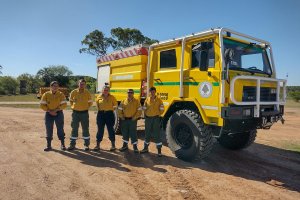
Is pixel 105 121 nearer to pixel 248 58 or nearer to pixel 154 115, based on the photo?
pixel 154 115

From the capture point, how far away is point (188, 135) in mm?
6805

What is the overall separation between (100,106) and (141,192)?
3.28 metres

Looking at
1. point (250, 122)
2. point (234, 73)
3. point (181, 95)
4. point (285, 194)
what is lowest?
point (285, 194)

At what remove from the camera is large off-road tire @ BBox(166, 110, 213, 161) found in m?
6.32

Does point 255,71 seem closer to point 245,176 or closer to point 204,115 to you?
point 204,115

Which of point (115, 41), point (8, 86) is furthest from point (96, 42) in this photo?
point (8, 86)

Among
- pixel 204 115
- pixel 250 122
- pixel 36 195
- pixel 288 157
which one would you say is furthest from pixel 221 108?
pixel 36 195

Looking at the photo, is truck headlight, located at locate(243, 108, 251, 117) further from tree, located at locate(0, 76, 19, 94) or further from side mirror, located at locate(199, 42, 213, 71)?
tree, located at locate(0, 76, 19, 94)

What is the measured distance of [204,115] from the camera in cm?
628

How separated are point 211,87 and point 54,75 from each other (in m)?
69.0

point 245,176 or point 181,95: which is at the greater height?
point 181,95

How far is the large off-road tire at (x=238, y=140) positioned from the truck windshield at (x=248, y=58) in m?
1.77

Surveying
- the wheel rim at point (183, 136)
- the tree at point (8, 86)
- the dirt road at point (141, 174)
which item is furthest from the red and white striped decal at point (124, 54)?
the tree at point (8, 86)

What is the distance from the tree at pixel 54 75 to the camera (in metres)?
60.5
